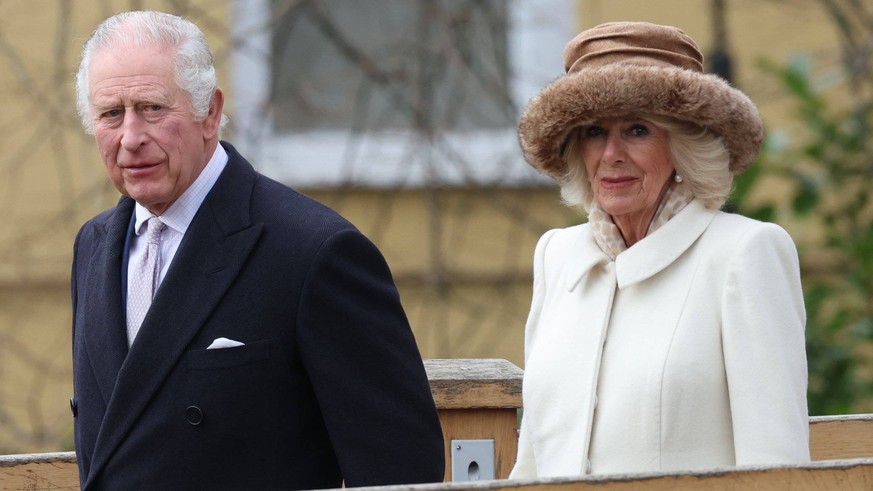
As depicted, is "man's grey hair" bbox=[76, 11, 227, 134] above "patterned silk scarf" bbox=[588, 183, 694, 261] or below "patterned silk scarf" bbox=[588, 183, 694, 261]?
above

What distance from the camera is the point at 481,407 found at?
107 inches

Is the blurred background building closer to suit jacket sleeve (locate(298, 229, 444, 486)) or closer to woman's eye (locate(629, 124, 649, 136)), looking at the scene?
woman's eye (locate(629, 124, 649, 136))

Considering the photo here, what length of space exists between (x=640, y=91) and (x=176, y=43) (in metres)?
0.79

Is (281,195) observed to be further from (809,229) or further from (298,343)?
(809,229)

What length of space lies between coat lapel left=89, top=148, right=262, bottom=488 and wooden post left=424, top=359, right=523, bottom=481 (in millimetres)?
480

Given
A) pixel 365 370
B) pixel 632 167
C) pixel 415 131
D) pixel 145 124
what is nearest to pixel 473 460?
pixel 365 370

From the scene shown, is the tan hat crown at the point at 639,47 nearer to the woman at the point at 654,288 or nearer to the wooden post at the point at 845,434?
the woman at the point at 654,288

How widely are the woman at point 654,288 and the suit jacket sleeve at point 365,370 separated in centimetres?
27

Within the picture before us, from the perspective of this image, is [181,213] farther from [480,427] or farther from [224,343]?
[480,427]

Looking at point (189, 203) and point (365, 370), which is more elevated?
point (189, 203)

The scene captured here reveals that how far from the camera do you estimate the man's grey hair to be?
2463mm

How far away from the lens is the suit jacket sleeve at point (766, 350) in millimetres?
2307

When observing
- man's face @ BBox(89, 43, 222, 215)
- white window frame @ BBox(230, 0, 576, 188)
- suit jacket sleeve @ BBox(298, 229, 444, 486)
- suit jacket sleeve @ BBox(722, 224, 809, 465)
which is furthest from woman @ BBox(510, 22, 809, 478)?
white window frame @ BBox(230, 0, 576, 188)

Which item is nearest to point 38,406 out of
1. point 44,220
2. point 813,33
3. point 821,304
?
point 44,220
